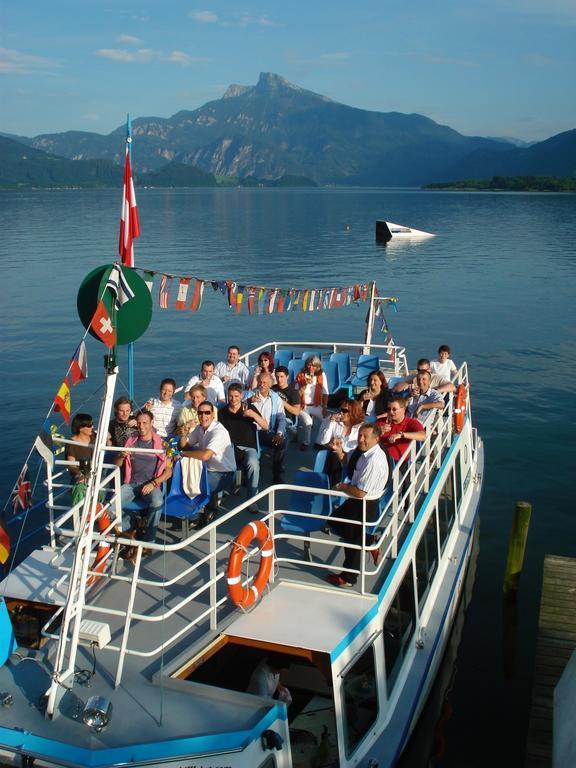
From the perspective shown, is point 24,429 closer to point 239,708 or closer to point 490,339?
point 239,708

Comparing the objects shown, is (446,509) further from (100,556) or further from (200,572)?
(100,556)

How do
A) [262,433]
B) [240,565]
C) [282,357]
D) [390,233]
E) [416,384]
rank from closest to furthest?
→ [240,565]
[262,433]
[416,384]
[282,357]
[390,233]

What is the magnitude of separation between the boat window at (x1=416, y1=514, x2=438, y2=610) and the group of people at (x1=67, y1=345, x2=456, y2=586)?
4.66 feet

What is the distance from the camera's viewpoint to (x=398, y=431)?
1044cm

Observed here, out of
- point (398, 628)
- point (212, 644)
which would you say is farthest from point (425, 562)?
point (212, 644)

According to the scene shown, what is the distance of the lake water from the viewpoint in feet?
40.7

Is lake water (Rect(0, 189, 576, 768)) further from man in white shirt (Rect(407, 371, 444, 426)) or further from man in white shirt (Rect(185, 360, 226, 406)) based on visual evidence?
man in white shirt (Rect(185, 360, 226, 406))

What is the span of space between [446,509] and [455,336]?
2373 cm

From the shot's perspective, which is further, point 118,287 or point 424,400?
point 424,400

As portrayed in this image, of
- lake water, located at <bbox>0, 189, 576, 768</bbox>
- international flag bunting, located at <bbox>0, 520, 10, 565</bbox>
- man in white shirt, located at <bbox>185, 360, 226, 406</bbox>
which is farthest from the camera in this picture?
man in white shirt, located at <bbox>185, 360, 226, 406</bbox>

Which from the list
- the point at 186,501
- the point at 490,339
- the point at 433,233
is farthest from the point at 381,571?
the point at 433,233

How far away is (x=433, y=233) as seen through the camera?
9156 centimetres

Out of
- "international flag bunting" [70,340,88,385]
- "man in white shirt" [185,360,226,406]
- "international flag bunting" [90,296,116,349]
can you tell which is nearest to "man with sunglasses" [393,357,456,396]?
"man in white shirt" [185,360,226,406]

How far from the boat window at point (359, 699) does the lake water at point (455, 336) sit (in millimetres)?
2613
